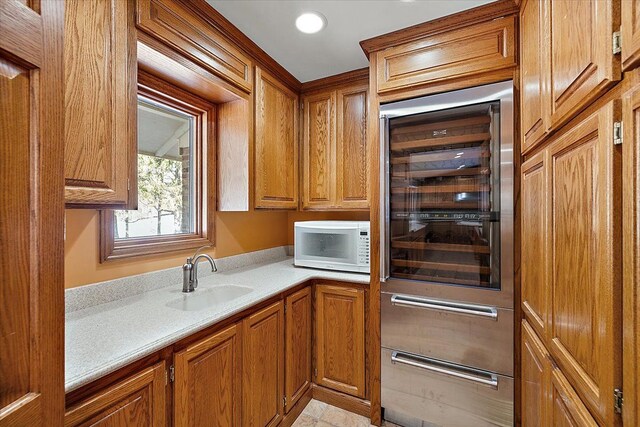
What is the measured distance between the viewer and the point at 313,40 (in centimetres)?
186

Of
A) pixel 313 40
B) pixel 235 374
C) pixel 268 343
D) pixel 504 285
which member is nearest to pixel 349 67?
pixel 313 40

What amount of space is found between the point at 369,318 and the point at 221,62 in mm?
1879

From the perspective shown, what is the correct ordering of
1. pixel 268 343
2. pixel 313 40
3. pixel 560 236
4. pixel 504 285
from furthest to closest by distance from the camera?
pixel 313 40 → pixel 268 343 → pixel 504 285 → pixel 560 236

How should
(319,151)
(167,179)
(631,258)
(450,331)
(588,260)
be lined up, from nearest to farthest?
(631,258)
(588,260)
(450,331)
(167,179)
(319,151)

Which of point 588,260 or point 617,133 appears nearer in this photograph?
point 617,133

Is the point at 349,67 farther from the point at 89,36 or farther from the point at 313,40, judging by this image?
the point at 89,36

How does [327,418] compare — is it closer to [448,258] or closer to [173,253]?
[448,258]

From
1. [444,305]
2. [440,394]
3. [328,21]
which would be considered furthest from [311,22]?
[440,394]

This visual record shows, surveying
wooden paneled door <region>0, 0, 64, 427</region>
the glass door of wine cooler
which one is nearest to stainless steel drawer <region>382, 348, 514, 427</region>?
the glass door of wine cooler

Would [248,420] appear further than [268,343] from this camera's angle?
No

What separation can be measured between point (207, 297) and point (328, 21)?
1826mm

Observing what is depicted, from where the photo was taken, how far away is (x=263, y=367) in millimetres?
1627

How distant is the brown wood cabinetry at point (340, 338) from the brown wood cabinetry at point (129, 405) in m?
1.18

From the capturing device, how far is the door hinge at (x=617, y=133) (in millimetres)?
618
